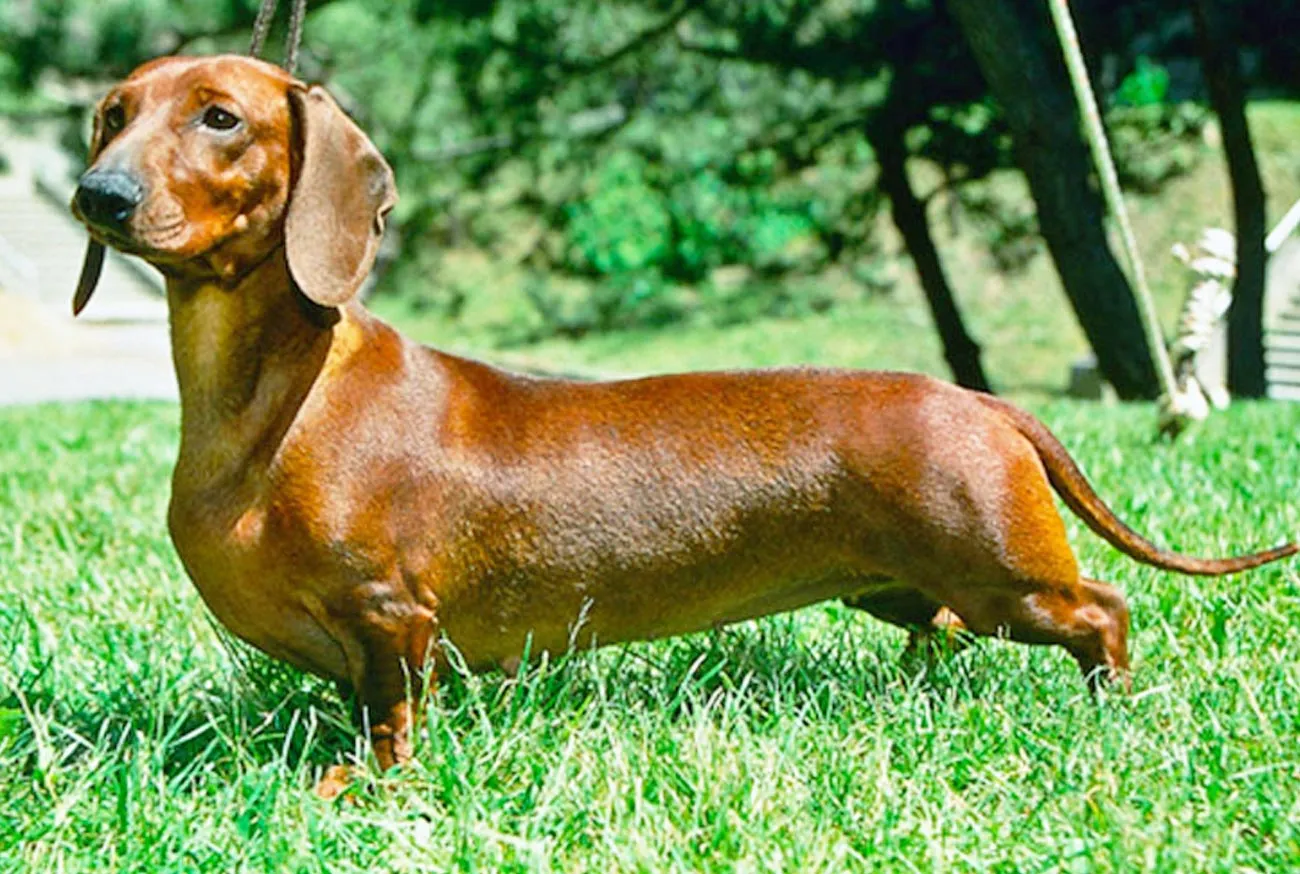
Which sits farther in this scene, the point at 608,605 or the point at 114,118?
the point at 608,605

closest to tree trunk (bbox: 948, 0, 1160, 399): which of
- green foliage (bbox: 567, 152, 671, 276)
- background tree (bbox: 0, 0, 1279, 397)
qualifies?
background tree (bbox: 0, 0, 1279, 397)

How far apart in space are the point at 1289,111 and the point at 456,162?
11820mm

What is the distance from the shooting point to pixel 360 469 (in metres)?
2.69

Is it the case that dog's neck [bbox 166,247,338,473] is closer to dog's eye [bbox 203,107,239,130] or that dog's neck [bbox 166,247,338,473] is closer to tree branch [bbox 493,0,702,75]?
dog's eye [bbox 203,107,239,130]

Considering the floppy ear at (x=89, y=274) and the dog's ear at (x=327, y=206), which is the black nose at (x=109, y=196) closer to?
the dog's ear at (x=327, y=206)

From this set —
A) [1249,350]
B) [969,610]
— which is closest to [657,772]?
[969,610]

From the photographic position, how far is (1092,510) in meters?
2.95

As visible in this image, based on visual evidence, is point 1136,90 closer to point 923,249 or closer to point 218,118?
point 923,249

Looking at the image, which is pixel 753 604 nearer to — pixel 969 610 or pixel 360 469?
pixel 969 610

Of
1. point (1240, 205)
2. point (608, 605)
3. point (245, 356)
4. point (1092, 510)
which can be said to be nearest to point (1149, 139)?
point (1240, 205)

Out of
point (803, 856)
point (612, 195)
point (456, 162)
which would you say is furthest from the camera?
point (612, 195)

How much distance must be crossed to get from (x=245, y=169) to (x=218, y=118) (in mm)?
86

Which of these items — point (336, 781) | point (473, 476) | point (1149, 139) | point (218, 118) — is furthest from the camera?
point (1149, 139)

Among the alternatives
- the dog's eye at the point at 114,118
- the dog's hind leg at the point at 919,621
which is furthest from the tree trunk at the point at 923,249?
the dog's eye at the point at 114,118
